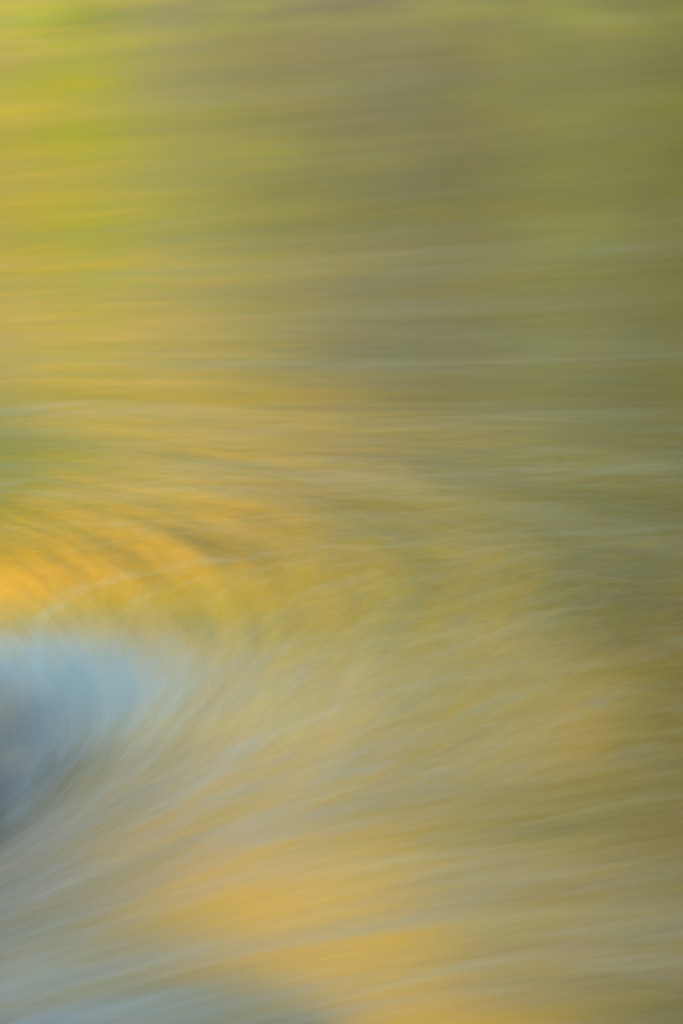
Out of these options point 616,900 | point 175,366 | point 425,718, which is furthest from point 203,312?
point 616,900

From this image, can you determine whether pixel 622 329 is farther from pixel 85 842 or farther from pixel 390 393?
pixel 85 842

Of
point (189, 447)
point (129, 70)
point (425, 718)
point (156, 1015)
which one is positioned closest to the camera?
point (156, 1015)

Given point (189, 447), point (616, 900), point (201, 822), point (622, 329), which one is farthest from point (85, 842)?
point (622, 329)

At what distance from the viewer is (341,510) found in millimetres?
646

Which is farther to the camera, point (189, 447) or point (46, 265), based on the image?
point (46, 265)

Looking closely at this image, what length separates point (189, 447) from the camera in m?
0.71

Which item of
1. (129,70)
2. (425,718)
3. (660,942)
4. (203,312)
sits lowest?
(660,942)

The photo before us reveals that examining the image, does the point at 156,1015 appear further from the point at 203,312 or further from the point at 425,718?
→ the point at 203,312

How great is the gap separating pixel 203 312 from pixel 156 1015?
0.50 metres

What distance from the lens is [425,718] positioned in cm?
49

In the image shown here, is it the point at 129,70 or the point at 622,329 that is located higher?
the point at 129,70

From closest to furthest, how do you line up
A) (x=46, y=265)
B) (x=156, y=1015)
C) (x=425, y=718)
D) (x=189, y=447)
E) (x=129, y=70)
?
(x=156, y=1015)
(x=425, y=718)
(x=189, y=447)
(x=46, y=265)
(x=129, y=70)

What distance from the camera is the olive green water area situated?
0.39 meters

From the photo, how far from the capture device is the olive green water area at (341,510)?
1.28 feet
